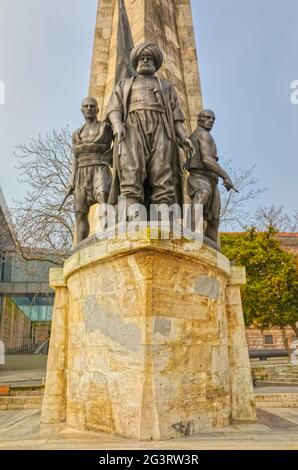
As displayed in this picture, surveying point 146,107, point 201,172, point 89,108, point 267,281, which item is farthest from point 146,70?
point 267,281

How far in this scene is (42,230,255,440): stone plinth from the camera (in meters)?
3.92

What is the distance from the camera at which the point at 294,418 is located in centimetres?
546

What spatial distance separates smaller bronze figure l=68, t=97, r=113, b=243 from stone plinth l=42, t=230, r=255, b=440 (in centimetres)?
97

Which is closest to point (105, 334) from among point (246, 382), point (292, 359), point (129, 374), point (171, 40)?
point (129, 374)

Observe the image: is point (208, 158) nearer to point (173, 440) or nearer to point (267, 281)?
point (173, 440)

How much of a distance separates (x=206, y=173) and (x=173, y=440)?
3262 millimetres

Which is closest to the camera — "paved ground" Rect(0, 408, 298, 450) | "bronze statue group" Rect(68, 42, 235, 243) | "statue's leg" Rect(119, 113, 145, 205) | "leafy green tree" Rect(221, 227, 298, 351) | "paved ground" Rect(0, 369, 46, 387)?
"paved ground" Rect(0, 408, 298, 450)

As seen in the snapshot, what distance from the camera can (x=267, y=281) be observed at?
2041 cm

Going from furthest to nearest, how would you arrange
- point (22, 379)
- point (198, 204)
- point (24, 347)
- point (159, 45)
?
point (24, 347) → point (22, 379) → point (159, 45) → point (198, 204)

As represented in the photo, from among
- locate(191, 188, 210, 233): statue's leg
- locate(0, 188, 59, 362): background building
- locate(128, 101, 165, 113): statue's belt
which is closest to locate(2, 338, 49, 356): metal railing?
locate(0, 188, 59, 362): background building

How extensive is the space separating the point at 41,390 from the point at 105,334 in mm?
6387

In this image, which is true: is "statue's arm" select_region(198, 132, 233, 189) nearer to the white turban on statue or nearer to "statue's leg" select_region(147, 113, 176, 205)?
"statue's leg" select_region(147, 113, 176, 205)

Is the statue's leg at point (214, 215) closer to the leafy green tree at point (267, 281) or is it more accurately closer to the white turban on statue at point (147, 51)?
the white turban on statue at point (147, 51)
